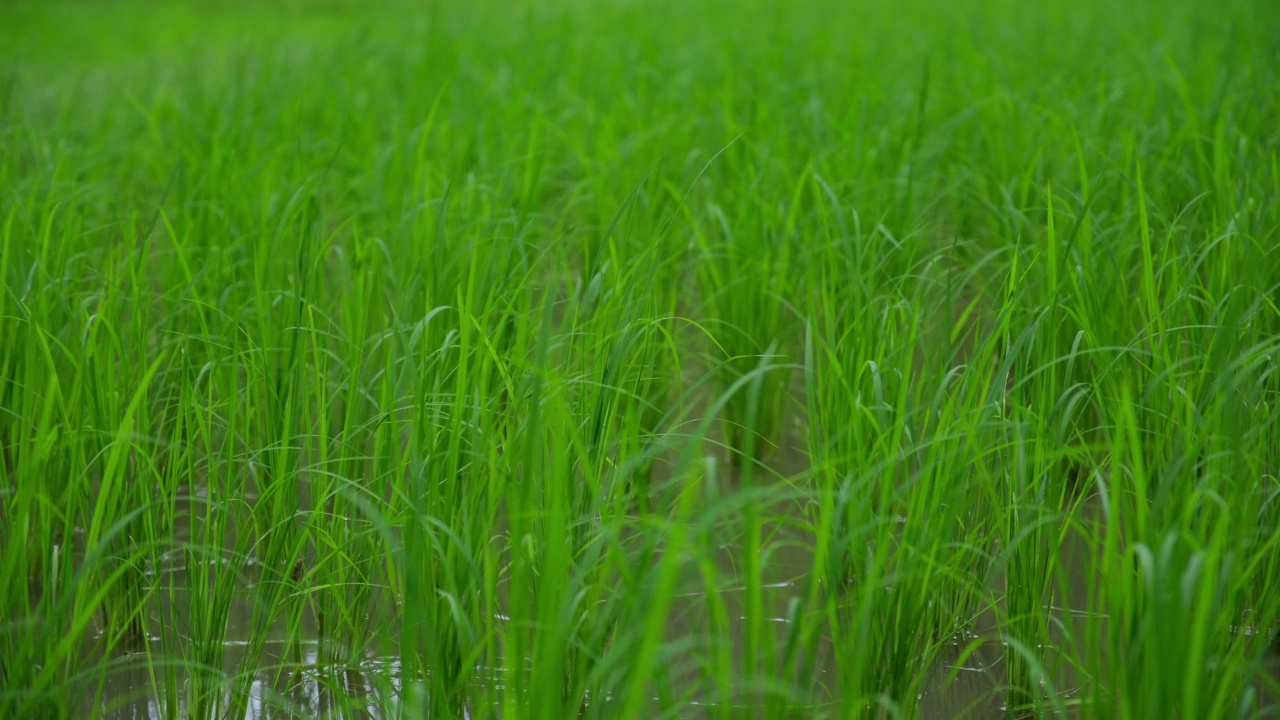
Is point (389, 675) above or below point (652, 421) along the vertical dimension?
below

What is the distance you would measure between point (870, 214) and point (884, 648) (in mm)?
1290

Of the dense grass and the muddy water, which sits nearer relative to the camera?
the dense grass

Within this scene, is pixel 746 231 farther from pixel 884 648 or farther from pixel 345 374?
pixel 884 648

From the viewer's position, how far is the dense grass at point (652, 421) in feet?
3.78

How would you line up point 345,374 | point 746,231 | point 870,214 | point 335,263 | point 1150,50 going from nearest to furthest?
point 345,374
point 746,231
point 870,214
point 335,263
point 1150,50

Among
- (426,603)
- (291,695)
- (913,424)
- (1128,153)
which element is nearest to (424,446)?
(426,603)

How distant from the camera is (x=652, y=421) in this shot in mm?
1874

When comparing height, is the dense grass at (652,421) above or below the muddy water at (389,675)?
above

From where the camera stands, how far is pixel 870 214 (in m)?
2.31

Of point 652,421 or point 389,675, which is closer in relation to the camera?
point 389,675

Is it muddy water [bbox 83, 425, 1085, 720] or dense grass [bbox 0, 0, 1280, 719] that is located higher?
dense grass [bbox 0, 0, 1280, 719]

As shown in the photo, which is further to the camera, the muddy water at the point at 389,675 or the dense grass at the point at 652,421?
the muddy water at the point at 389,675

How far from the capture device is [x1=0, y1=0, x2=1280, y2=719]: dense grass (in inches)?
45.3

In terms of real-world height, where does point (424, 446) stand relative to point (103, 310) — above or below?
below
